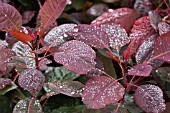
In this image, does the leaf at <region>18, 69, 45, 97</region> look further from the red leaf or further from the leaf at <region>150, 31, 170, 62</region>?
the leaf at <region>150, 31, 170, 62</region>

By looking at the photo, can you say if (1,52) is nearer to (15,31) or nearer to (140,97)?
(15,31)

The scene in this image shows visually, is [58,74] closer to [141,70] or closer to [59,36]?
[59,36]

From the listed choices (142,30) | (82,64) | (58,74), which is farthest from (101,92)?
(142,30)

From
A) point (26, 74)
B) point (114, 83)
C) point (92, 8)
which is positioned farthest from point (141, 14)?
point (26, 74)

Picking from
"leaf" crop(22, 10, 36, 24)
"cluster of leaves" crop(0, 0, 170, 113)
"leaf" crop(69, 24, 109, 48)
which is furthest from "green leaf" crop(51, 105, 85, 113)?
"leaf" crop(22, 10, 36, 24)

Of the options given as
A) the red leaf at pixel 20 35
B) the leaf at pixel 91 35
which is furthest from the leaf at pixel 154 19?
the red leaf at pixel 20 35

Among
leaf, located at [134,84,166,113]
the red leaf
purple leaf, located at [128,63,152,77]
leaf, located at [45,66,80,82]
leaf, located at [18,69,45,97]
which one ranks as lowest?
leaf, located at [45,66,80,82]

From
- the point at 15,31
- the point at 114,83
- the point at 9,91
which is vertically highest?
the point at 15,31
